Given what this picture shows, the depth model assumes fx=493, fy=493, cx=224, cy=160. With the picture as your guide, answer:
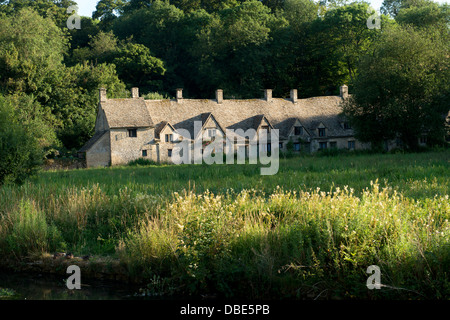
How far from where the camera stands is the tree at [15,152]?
21.2 m

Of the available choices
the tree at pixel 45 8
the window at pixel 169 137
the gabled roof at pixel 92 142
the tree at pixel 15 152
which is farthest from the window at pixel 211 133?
the tree at pixel 45 8

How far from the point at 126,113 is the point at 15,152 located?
1239 inches

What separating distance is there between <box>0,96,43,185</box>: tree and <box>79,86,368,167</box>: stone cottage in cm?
2707

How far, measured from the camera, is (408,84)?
43062 millimetres

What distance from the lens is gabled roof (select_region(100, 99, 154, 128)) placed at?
51438mm

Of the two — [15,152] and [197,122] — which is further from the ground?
[197,122]

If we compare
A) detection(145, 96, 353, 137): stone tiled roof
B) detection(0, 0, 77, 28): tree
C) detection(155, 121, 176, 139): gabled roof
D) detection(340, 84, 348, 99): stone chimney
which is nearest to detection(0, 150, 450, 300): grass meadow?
detection(155, 121, 176, 139): gabled roof

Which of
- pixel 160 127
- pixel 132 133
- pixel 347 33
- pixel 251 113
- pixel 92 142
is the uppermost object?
pixel 347 33

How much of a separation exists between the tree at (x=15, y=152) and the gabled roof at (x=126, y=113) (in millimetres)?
27713

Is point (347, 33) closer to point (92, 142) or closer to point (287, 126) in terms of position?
point (287, 126)

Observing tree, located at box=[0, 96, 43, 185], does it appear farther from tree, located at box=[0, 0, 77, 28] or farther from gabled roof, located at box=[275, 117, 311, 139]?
tree, located at box=[0, 0, 77, 28]

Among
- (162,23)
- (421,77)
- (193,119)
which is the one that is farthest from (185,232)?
(162,23)

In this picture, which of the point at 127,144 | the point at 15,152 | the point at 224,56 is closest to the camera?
the point at 15,152
